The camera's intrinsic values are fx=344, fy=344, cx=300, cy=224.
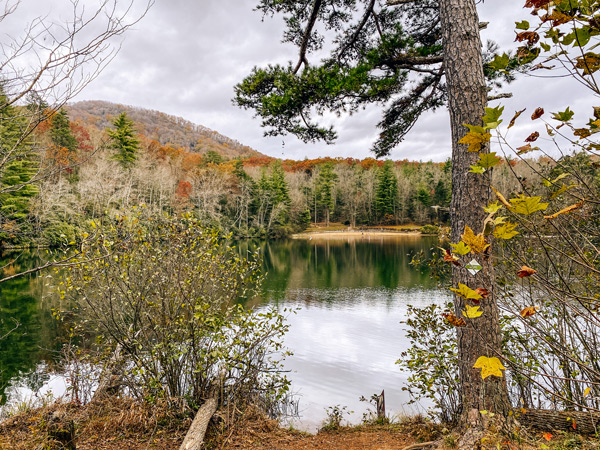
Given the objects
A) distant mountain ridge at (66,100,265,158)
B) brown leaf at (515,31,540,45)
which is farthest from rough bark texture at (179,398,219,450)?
distant mountain ridge at (66,100,265,158)

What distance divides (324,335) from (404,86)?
7.47m

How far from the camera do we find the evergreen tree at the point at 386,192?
51.0 meters

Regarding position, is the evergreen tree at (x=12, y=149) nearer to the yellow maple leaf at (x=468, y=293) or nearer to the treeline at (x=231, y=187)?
the yellow maple leaf at (x=468, y=293)

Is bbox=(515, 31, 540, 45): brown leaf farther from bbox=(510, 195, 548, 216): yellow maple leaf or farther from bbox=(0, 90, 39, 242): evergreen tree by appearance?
bbox=(0, 90, 39, 242): evergreen tree

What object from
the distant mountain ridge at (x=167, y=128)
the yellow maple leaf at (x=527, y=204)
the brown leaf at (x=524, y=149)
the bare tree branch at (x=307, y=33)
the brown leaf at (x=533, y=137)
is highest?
the distant mountain ridge at (x=167, y=128)

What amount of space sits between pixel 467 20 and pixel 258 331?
4025 mm

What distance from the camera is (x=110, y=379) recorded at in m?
4.79

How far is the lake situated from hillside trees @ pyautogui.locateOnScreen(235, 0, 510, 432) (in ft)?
6.74

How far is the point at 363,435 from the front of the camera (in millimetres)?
4375

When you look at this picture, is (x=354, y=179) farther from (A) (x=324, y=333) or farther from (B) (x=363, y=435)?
(B) (x=363, y=435)

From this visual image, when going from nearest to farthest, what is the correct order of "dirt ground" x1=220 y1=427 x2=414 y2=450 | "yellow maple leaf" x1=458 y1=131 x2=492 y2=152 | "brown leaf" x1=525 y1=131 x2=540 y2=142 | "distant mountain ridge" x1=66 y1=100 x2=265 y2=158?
"yellow maple leaf" x1=458 y1=131 x2=492 y2=152, "brown leaf" x1=525 y1=131 x2=540 y2=142, "dirt ground" x1=220 y1=427 x2=414 y2=450, "distant mountain ridge" x1=66 y1=100 x2=265 y2=158

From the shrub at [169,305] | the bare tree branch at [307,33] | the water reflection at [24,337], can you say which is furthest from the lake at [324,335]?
the bare tree branch at [307,33]

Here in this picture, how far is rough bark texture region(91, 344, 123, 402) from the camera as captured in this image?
4.62 meters

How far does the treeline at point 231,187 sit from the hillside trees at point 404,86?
16648mm
